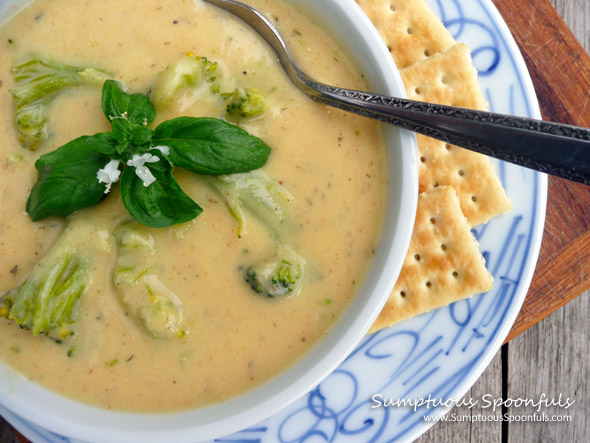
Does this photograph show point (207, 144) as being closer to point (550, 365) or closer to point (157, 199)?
point (157, 199)

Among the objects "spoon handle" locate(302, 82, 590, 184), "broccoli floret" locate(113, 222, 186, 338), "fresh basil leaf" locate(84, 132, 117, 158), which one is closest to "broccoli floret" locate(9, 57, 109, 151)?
"fresh basil leaf" locate(84, 132, 117, 158)

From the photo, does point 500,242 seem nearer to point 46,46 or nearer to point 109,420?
point 109,420

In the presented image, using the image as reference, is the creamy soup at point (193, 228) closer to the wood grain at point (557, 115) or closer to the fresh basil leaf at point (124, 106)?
the fresh basil leaf at point (124, 106)

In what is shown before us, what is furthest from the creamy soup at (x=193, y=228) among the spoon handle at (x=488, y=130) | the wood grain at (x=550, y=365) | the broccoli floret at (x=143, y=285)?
the wood grain at (x=550, y=365)

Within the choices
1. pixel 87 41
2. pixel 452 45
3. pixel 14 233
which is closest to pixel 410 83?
pixel 452 45

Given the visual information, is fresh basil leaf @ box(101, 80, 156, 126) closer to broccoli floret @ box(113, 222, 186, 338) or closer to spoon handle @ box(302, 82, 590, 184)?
broccoli floret @ box(113, 222, 186, 338)

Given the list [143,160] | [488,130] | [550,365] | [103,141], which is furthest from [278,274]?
[550,365]
